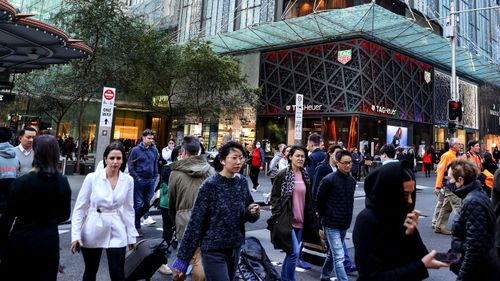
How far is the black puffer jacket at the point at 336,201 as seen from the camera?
190 inches

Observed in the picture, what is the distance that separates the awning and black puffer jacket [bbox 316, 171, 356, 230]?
364 inches

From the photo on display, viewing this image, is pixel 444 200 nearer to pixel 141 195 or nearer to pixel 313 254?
pixel 313 254

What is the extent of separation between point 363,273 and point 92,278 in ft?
8.90

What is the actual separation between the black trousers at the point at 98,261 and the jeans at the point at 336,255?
8.41 ft

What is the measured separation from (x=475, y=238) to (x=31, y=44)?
14.7m

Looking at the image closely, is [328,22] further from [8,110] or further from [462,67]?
[8,110]

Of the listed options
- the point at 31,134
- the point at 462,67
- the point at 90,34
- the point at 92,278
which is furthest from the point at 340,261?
the point at 462,67

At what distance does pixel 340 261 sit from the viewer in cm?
461

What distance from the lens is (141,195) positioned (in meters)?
7.36

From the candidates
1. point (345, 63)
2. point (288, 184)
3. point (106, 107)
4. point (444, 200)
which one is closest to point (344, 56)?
point (345, 63)

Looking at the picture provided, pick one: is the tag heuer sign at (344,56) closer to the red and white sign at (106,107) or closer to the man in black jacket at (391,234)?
the red and white sign at (106,107)

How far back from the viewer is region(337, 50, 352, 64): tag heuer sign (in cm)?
2516

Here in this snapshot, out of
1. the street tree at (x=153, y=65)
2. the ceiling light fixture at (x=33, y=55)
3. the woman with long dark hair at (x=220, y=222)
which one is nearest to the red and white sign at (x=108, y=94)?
the woman with long dark hair at (x=220, y=222)

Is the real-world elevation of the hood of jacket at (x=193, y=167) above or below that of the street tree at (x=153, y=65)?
below
